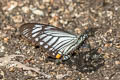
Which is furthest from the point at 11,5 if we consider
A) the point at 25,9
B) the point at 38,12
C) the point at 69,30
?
the point at 69,30

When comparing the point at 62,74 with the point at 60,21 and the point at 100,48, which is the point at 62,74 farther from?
the point at 60,21

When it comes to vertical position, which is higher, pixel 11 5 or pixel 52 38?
pixel 11 5

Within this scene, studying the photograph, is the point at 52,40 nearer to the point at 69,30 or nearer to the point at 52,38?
the point at 52,38

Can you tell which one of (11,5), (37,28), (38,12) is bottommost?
(37,28)

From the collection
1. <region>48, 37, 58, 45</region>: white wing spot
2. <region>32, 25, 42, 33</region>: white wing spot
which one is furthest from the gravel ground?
<region>32, 25, 42, 33</region>: white wing spot

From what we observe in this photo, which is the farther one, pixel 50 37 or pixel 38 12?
pixel 38 12

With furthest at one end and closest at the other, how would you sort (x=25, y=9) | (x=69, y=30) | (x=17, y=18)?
(x=25, y=9)
(x=17, y=18)
(x=69, y=30)

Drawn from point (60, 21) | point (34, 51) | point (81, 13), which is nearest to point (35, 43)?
point (34, 51)

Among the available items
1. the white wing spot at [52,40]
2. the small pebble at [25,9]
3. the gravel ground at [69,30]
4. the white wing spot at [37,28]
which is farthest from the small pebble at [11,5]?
the white wing spot at [52,40]
